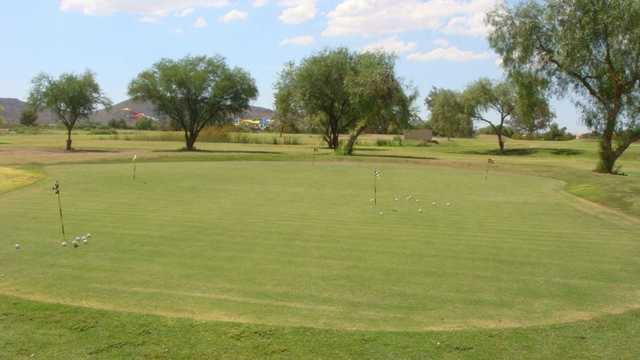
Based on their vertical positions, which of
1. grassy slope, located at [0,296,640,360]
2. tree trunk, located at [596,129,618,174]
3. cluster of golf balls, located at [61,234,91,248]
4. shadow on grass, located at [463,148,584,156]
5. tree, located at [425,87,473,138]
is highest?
tree, located at [425,87,473,138]

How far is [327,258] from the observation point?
32.3 ft

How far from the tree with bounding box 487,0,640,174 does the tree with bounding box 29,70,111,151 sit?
4207 cm

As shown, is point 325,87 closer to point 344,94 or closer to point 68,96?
point 344,94

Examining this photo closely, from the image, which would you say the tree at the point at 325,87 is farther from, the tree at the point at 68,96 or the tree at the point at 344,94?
the tree at the point at 68,96

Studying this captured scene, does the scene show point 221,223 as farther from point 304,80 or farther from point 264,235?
point 304,80

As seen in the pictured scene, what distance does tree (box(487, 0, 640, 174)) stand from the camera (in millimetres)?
30984

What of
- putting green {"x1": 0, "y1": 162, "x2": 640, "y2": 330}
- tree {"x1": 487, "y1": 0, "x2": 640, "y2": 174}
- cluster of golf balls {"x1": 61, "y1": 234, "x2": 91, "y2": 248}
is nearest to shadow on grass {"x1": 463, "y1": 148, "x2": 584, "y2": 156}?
tree {"x1": 487, "y1": 0, "x2": 640, "y2": 174}

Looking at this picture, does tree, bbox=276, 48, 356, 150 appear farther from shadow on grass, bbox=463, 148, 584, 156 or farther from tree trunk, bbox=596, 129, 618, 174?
tree trunk, bbox=596, 129, 618, 174

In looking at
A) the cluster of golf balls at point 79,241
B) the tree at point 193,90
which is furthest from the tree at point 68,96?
the cluster of golf balls at point 79,241

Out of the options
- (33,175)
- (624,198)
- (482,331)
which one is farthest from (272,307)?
(33,175)

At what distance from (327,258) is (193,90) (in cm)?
5347

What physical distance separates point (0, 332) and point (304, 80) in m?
55.1

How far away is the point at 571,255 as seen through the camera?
10516mm

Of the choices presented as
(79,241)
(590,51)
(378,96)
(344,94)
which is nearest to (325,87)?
(344,94)
